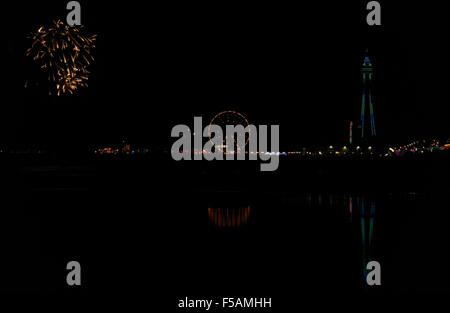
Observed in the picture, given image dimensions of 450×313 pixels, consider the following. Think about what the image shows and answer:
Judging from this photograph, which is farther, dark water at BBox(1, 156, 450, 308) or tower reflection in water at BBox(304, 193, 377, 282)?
tower reflection in water at BBox(304, 193, 377, 282)

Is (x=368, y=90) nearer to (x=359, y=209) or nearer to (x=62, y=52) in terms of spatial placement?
(x=62, y=52)

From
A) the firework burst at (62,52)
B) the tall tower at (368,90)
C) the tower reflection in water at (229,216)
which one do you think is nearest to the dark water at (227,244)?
the tower reflection in water at (229,216)

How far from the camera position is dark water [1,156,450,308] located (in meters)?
6.92

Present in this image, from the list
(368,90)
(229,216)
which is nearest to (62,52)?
(229,216)

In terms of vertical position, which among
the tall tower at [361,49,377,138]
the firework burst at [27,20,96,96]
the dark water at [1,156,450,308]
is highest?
the tall tower at [361,49,377,138]

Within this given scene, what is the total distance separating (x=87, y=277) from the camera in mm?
7293

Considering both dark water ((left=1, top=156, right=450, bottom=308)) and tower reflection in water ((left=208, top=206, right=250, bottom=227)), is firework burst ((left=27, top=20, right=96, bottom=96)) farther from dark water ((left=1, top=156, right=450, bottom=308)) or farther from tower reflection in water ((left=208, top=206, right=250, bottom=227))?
tower reflection in water ((left=208, top=206, right=250, bottom=227))

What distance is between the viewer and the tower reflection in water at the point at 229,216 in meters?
11.7

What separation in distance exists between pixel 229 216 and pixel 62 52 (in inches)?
563

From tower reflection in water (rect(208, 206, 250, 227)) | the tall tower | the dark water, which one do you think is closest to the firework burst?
the dark water

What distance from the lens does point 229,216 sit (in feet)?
41.5

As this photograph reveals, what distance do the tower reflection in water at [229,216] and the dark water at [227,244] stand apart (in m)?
0.02

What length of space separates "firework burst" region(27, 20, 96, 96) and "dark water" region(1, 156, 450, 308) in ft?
25.8
